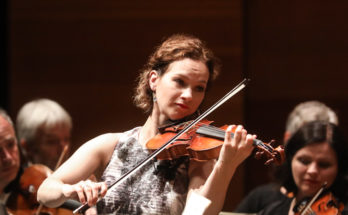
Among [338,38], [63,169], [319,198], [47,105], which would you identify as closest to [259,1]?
[338,38]

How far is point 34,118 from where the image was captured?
9.24 feet

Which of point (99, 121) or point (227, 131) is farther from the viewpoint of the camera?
point (99, 121)

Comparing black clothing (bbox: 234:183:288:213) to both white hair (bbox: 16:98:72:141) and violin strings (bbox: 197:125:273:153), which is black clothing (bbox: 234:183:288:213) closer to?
white hair (bbox: 16:98:72:141)

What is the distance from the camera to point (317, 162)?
223 cm

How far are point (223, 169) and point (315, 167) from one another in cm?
65

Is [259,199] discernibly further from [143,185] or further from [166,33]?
[143,185]

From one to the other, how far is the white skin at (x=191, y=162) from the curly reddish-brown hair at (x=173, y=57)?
19mm

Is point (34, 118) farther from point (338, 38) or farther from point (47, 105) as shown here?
point (338, 38)

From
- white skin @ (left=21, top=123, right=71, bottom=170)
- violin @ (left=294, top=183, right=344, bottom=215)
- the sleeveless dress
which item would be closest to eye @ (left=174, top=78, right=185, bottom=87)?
the sleeveless dress

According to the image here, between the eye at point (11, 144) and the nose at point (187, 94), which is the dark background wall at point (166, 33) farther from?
the nose at point (187, 94)

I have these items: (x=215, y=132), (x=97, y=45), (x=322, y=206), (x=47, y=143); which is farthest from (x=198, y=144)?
(x=97, y=45)

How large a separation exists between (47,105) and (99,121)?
0.59 metres

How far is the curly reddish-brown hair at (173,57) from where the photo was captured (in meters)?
1.89

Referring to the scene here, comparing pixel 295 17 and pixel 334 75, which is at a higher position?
pixel 295 17
